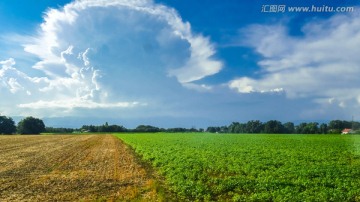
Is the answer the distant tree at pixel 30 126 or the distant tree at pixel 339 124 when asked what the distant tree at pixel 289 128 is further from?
the distant tree at pixel 30 126

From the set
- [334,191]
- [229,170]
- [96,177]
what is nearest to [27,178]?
[96,177]

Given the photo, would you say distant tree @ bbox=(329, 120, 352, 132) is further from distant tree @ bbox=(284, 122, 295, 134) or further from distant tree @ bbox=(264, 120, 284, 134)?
distant tree @ bbox=(264, 120, 284, 134)

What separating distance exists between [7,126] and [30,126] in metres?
10.6

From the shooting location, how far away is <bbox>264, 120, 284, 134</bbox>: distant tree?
16838 centimetres

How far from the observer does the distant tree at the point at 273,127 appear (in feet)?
552

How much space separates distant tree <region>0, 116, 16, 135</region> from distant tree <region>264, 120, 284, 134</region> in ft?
421

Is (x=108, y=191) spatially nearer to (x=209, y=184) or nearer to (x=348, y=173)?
(x=209, y=184)

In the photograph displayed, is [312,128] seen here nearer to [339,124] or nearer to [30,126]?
[339,124]

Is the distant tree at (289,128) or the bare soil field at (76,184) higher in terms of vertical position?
the distant tree at (289,128)

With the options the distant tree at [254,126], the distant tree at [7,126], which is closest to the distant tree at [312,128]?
the distant tree at [254,126]

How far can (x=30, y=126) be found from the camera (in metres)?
170

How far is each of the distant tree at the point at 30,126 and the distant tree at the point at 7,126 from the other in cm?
363

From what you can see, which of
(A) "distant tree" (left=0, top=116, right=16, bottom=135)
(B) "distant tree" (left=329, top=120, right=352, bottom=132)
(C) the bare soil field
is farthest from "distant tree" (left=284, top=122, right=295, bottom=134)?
(C) the bare soil field

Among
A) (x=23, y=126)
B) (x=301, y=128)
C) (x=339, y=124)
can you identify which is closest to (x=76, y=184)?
(x=301, y=128)
